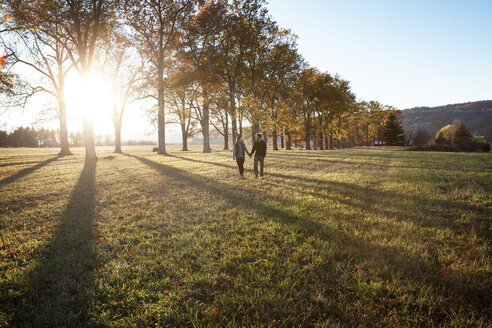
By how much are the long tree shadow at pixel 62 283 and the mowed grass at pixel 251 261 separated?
0.02 metres

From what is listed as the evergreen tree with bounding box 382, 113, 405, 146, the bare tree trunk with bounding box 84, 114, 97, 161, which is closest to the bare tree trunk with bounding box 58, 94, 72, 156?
the bare tree trunk with bounding box 84, 114, 97, 161

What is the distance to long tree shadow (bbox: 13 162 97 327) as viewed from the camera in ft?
7.45

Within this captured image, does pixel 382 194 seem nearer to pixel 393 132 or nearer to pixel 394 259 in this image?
pixel 394 259

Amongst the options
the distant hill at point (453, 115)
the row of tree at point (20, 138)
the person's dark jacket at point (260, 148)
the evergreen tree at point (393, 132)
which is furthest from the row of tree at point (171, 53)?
the distant hill at point (453, 115)

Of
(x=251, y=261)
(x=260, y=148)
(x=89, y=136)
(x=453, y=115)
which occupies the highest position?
(x=453, y=115)

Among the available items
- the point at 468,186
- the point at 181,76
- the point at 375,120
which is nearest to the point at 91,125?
the point at 181,76

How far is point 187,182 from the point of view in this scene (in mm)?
8953

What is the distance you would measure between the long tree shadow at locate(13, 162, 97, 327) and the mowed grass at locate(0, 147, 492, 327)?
16mm

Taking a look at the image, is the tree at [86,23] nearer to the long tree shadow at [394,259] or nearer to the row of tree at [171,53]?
the row of tree at [171,53]

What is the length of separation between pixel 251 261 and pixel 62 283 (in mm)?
2690

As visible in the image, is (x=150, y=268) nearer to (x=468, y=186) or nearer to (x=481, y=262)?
(x=481, y=262)

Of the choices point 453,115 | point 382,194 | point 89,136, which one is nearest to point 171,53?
point 89,136

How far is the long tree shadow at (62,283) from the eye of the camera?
2.27 metres

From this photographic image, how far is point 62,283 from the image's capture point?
110 inches
